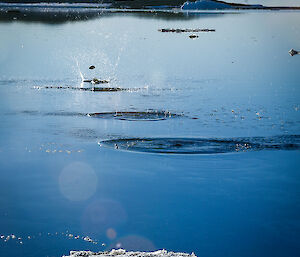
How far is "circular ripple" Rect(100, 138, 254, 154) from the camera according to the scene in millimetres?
19250

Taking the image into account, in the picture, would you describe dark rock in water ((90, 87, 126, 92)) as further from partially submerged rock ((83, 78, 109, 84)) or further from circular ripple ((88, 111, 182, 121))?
circular ripple ((88, 111, 182, 121))

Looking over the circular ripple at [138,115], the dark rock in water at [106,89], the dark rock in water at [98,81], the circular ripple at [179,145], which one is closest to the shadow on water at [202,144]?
the circular ripple at [179,145]

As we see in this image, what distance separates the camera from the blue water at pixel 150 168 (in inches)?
501

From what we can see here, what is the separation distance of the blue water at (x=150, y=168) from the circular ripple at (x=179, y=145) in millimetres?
107

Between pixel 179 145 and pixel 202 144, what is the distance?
70 cm

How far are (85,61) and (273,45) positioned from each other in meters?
29.5

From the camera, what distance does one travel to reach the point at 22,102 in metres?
28.4

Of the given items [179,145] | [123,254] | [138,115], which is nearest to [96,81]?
[138,115]

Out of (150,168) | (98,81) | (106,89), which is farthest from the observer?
(98,81)

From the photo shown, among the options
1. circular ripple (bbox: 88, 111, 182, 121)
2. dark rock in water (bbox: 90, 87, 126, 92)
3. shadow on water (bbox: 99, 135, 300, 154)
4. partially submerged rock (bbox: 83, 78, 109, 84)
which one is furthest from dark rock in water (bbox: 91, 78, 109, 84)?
shadow on water (bbox: 99, 135, 300, 154)

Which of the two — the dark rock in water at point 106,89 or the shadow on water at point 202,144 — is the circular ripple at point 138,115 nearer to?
the shadow on water at point 202,144

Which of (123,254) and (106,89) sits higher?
(123,254)

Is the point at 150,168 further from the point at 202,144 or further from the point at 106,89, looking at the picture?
the point at 106,89

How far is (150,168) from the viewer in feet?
57.5
